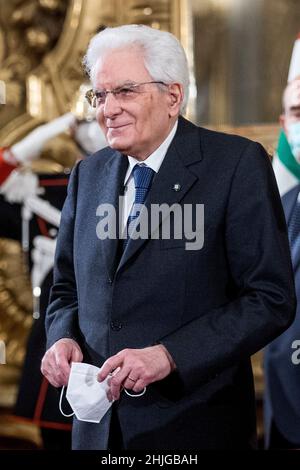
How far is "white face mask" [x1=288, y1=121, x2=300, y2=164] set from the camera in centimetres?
198

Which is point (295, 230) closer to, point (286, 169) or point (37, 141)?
point (286, 169)

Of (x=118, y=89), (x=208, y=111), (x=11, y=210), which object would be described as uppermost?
(x=118, y=89)

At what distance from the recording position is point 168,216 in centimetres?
133

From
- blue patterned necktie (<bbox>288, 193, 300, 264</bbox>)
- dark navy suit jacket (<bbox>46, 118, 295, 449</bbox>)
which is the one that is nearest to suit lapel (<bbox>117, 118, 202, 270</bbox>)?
dark navy suit jacket (<bbox>46, 118, 295, 449</bbox>)

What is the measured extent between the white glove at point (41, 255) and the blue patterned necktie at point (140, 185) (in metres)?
1.29

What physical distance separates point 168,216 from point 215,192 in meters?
0.08

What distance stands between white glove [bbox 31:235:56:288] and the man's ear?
133 centimetres

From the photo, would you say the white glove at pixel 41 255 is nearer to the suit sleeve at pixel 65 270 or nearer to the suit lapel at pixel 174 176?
the suit sleeve at pixel 65 270

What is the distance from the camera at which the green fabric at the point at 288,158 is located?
206 centimetres

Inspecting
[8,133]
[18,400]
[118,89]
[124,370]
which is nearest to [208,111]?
[8,133]

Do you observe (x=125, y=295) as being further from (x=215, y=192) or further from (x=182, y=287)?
(x=215, y=192)

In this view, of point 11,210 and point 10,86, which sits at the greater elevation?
point 10,86

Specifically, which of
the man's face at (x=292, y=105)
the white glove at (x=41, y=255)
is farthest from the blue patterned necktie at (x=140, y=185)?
the white glove at (x=41, y=255)

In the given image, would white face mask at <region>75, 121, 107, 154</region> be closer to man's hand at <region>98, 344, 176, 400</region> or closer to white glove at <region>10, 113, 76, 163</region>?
white glove at <region>10, 113, 76, 163</region>
